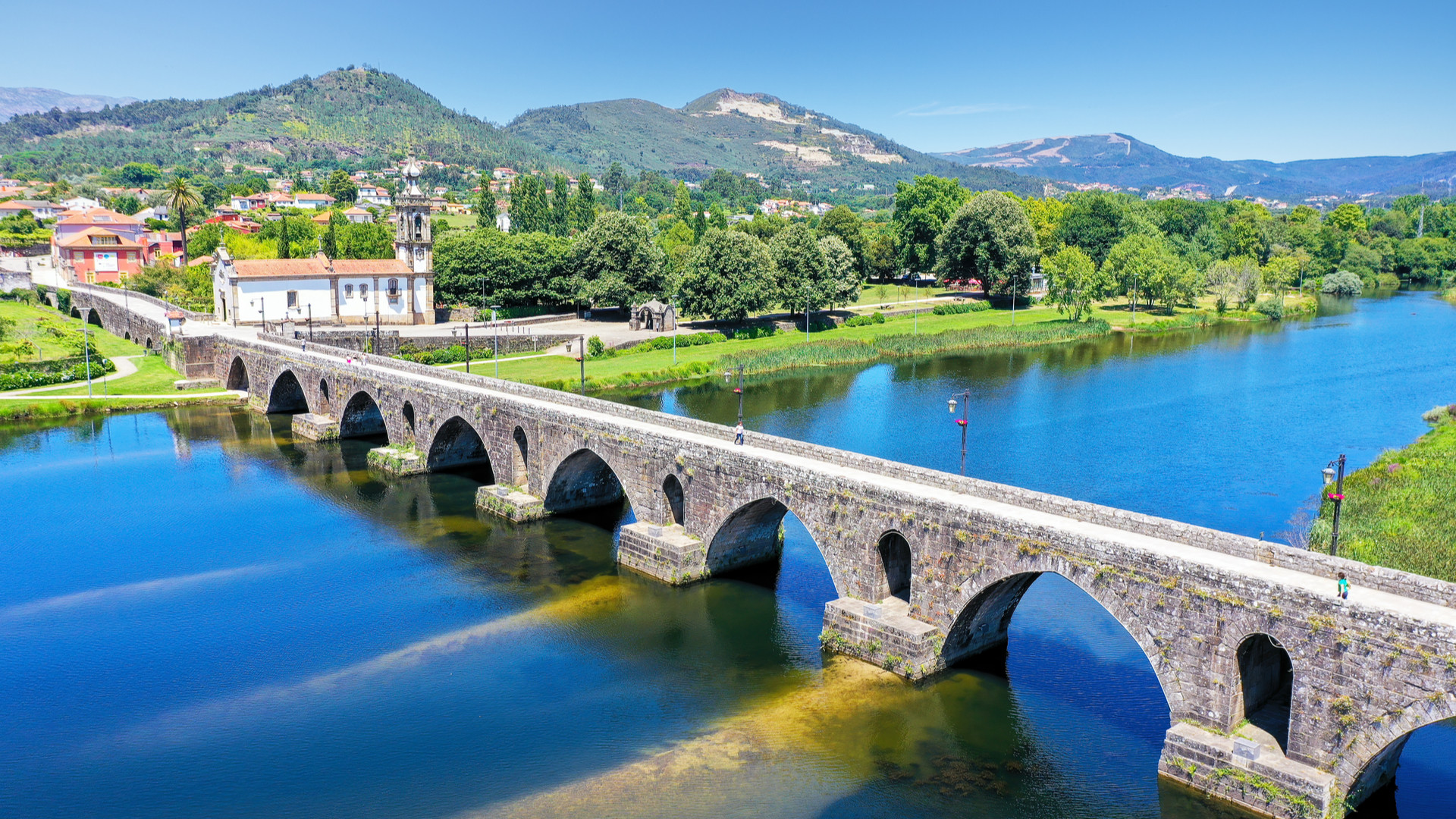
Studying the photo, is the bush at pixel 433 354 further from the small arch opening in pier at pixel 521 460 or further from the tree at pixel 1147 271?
the tree at pixel 1147 271

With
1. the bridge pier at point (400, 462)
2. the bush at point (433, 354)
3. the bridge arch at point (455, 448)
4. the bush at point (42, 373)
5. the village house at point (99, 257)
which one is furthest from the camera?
the village house at point (99, 257)

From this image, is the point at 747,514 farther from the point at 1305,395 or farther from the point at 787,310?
the point at 787,310

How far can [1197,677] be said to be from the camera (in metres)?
22.6

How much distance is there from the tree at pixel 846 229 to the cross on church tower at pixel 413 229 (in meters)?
59.7

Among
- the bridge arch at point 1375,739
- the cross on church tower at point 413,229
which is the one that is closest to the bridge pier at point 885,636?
the bridge arch at point 1375,739

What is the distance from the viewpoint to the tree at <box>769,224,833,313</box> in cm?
9825

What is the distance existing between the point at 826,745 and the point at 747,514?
35.9 ft

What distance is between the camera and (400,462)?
51.1 meters

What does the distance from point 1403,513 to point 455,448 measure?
4261 centimetres

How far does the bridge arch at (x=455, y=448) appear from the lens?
5044 centimetres

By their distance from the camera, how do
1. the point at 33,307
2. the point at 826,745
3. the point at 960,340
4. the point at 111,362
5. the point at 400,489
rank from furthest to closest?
the point at 33,307 → the point at 960,340 → the point at 111,362 → the point at 400,489 → the point at 826,745

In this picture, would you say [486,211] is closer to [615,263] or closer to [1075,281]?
[615,263]

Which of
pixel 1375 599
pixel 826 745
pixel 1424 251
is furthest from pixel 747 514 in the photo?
pixel 1424 251

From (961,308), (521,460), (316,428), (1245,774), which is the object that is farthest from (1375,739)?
(961,308)
